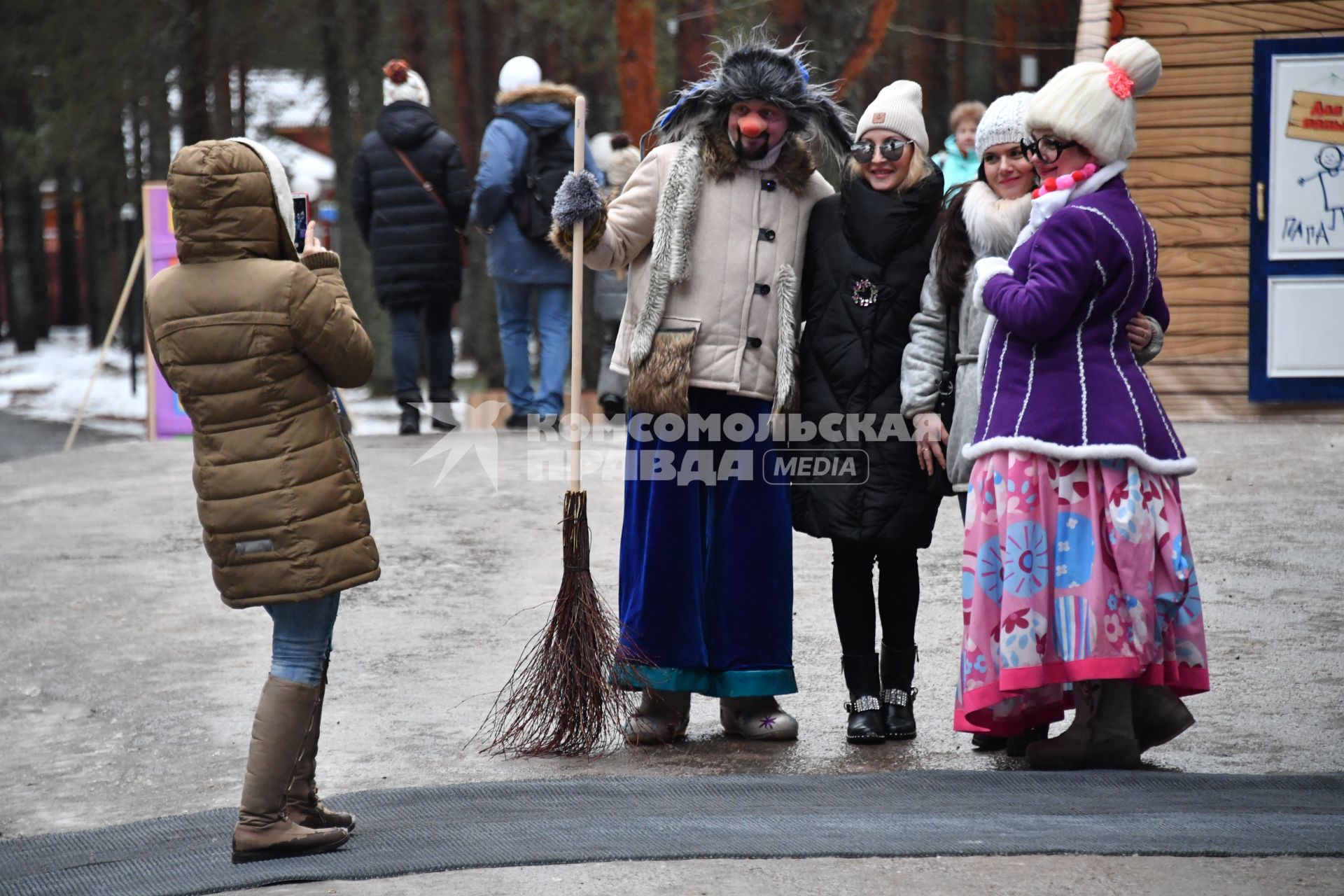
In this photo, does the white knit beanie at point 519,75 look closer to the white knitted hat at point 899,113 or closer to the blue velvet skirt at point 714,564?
the white knitted hat at point 899,113

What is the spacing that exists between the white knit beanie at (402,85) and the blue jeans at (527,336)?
1284 millimetres

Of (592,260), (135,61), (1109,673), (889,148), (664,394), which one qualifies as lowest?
(1109,673)

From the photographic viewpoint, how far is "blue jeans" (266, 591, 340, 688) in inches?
143

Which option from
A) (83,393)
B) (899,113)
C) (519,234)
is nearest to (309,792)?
(899,113)

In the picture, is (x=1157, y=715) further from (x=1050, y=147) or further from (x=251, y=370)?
(x=251, y=370)

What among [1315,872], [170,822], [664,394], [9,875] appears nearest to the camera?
[1315,872]

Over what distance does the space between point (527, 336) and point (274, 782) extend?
258 inches

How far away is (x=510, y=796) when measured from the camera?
13.2 ft

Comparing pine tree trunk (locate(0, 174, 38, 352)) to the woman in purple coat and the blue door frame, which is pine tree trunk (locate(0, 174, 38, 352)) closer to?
the blue door frame

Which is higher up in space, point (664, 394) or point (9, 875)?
point (664, 394)

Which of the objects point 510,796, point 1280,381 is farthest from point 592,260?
point 1280,381

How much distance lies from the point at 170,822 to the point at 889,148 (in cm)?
265

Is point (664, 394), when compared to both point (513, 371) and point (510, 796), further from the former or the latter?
point (513, 371)

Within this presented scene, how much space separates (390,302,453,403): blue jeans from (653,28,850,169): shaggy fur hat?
18.1 feet
